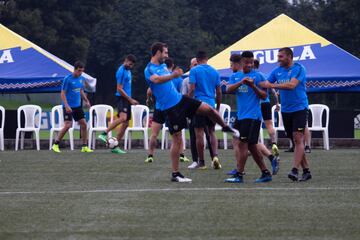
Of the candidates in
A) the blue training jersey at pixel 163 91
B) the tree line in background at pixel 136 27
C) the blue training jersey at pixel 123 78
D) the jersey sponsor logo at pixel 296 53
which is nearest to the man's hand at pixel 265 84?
the blue training jersey at pixel 163 91

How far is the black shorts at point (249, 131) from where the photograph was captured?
12.9m

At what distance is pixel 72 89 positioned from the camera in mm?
21750

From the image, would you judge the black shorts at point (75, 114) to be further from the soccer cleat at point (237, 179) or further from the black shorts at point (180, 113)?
the soccer cleat at point (237, 179)

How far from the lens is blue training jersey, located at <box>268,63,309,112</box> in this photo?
42.9ft

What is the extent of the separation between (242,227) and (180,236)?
2.36 feet

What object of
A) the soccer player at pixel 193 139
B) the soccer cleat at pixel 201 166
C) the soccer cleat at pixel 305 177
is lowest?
the soccer cleat at pixel 305 177

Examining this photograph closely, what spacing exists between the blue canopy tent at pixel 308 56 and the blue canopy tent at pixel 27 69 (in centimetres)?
402

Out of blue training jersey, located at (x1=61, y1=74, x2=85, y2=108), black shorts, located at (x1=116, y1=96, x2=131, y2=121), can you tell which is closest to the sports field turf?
black shorts, located at (x1=116, y1=96, x2=131, y2=121)

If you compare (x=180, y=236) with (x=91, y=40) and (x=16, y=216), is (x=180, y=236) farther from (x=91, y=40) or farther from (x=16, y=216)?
(x=91, y=40)

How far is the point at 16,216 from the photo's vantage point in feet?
31.3

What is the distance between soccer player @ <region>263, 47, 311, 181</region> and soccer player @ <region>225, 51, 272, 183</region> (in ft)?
0.83

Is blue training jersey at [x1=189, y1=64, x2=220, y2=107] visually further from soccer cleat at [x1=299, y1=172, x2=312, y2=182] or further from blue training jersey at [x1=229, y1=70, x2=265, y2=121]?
soccer cleat at [x1=299, y1=172, x2=312, y2=182]

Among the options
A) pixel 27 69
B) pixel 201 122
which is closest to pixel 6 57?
pixel 27 69

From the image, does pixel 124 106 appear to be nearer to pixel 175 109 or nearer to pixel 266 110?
pixel 266 110
